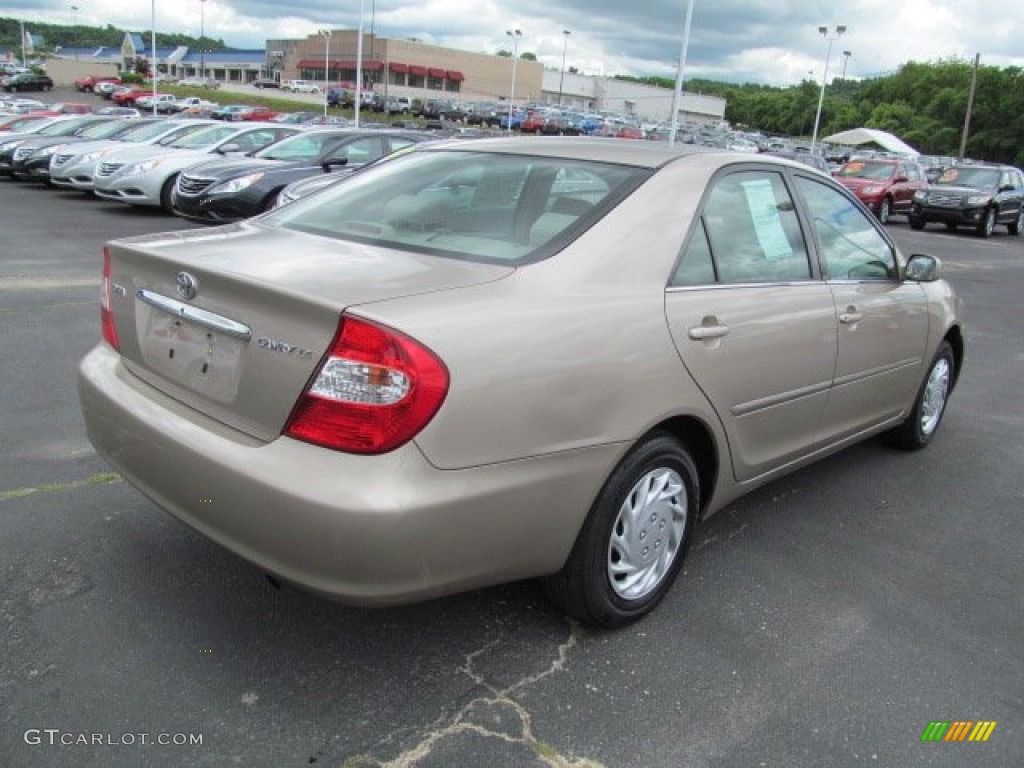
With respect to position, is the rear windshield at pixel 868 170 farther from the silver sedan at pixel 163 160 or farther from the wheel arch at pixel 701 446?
the wheel arch at pixel 701 446

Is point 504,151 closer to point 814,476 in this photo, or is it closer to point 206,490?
point 206,490

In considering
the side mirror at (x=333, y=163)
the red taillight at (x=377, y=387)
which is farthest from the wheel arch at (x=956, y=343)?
the side mirror at (x=333, y=163)

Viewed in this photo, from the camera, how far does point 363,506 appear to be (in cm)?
216

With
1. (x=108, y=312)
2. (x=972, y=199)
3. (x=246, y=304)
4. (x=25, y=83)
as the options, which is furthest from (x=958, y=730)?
(x=25, y=83)

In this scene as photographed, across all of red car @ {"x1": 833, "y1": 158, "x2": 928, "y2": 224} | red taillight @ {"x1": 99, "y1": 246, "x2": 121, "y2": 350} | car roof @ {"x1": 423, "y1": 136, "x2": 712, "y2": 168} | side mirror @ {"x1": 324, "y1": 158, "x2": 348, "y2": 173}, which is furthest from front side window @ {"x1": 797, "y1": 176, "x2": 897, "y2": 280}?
red car @ {"x1": 833, "y1": 158, "x2": 928, "y2": 224}

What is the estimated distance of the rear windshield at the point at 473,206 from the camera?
286 cm

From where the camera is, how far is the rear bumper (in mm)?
2188

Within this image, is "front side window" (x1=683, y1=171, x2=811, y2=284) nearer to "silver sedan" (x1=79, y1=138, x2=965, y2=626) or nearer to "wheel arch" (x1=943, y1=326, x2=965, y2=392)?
"silver sedan" (x1=79, y1=138, x2=965, y2=626)

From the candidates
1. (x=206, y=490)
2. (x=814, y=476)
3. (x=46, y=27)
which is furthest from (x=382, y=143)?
(x=46, y=27)

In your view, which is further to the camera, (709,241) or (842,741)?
(709,241)

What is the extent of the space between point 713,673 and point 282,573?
4.51 ft

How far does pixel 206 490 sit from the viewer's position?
2418mm

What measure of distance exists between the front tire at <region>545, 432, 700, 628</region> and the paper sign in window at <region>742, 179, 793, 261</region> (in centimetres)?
101

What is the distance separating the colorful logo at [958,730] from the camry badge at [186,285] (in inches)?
97.5
